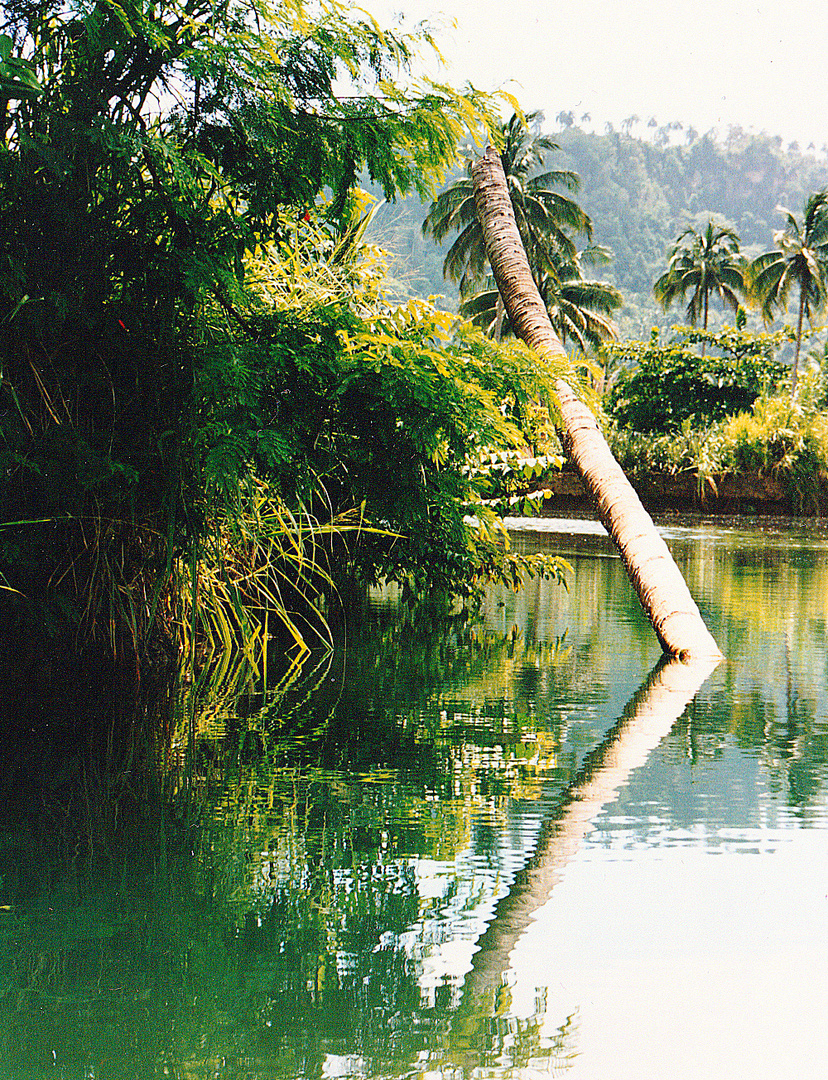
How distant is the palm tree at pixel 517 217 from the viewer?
36062 millimetres

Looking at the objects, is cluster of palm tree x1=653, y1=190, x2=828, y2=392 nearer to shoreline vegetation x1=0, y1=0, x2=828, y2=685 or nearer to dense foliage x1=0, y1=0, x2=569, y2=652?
shoreline vegetation x1=0, y1=0, x2=828, y2=685

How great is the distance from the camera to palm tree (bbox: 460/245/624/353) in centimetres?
3841

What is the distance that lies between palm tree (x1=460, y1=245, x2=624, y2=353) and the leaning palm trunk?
101 ft

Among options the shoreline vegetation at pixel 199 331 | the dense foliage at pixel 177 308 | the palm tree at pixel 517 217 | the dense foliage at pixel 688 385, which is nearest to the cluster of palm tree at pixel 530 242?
the palm tree at pixel 517 217

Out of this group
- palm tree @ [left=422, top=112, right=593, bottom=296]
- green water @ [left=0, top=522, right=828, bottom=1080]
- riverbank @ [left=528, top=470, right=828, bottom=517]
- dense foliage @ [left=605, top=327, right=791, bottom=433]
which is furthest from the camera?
palm tree @ [left=422, top=112, right=593, bottom=296]

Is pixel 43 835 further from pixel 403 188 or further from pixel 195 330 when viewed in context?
pixel 403 188

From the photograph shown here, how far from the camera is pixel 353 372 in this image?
4.35 m

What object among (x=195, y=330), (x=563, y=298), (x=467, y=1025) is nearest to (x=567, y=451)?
(x=195, y=330)

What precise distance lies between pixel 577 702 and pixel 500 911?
7.27 feet

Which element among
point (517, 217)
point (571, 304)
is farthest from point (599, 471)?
point (571, 304)

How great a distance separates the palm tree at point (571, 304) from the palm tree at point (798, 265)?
24.4ft

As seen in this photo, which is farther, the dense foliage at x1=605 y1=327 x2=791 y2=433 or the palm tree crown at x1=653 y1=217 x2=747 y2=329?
the palm tree crown at x1=653 y1=217 x2=747 y2=329

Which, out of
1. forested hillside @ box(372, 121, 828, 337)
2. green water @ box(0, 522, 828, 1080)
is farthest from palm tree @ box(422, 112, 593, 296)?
forested hillside @ box(372, 121, 828, 337)

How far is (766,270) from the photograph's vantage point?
148 feet
